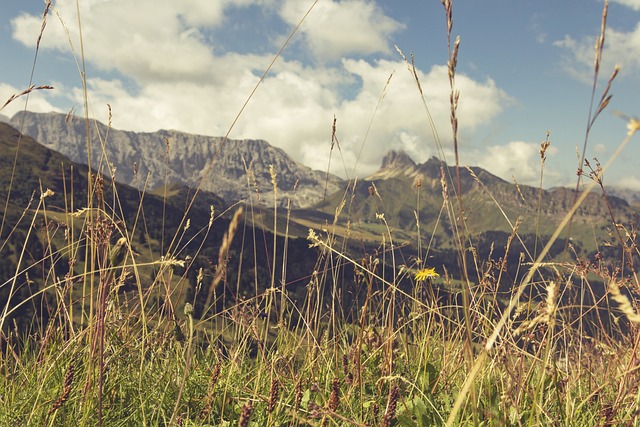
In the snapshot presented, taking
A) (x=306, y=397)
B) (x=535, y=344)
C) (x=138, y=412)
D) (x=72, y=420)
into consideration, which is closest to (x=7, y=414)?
(x=72, y=420)

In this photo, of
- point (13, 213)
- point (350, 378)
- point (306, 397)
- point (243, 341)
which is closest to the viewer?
point (306, 397)

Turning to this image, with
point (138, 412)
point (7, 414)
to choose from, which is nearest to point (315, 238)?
point (138, 412)

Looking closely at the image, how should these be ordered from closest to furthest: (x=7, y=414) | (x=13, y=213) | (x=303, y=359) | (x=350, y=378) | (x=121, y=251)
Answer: (x=121, y=251) < (x=7, y=414) < (x=350, y=378) < (x=303, y=359) < (x=13, y=213)


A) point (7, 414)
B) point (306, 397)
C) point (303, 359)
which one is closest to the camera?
point (7, 414)

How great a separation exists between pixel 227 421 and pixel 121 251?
49.7 inches

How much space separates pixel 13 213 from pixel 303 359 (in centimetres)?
19796

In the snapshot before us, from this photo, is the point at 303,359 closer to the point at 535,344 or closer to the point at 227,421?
the point at 227,421

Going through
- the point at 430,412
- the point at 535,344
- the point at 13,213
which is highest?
the point at 535,344

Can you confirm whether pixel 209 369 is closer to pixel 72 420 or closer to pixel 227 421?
pixel 227 421

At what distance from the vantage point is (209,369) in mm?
2924

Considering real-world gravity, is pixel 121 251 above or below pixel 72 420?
above

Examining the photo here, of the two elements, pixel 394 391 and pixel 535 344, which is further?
pixel 535 344

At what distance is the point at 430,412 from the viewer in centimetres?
236

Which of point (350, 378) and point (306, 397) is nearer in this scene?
point (306, 397)
